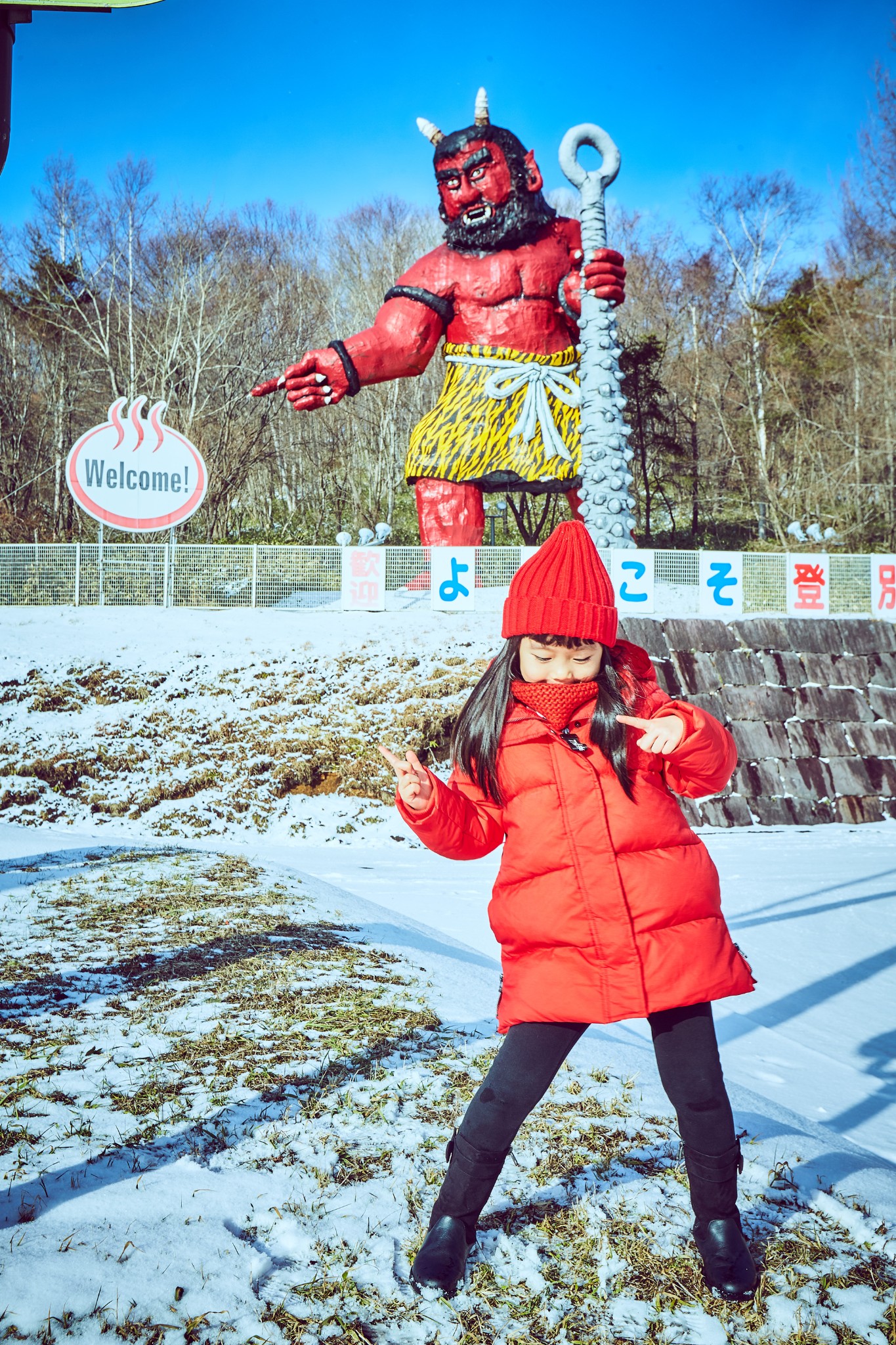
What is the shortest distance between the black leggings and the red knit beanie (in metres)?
0.74

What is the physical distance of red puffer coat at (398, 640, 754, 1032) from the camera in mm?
1661

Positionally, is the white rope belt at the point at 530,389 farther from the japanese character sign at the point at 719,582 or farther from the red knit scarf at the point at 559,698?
the red knit scarf at the point at 559,698

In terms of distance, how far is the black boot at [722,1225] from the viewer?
166 centimetres

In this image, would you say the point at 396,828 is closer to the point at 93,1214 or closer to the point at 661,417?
the point at 93,1214

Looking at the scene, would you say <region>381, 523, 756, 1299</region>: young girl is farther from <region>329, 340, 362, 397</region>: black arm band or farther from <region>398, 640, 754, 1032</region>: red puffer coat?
<region>329, 340, 362, 397</region>: black arm band

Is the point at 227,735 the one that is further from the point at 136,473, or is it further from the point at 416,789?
the point at 416,789

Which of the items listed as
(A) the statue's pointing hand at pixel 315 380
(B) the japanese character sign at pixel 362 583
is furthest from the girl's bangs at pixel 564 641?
(B) the japanese character sign at pixel 362 583

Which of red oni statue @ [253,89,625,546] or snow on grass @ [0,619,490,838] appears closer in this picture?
snow on grass @ [0,619,490,838]

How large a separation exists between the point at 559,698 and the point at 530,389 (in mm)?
8829

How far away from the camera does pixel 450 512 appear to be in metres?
10.3

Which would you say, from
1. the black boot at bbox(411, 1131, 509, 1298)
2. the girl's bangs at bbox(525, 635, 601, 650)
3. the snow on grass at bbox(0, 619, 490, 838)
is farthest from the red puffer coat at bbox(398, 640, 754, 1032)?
the snow on grass at bbox(0, 619, 490, 838)

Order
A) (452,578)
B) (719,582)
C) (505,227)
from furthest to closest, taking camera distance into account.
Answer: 1. (719,582)
2. (452,578)
3. (505,227)

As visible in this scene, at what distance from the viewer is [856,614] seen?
12055mm

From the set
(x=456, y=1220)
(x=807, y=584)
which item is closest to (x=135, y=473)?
(x=807, y=584)
